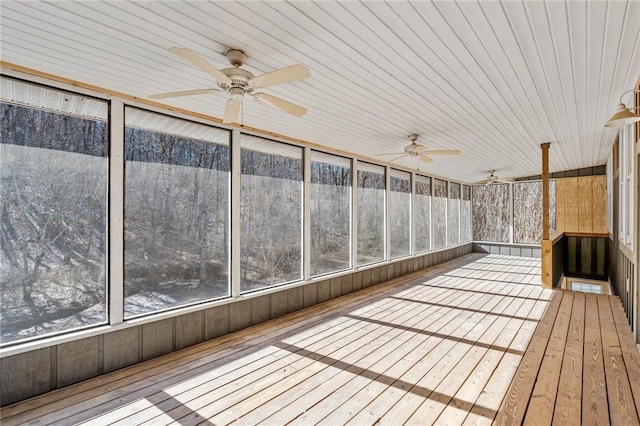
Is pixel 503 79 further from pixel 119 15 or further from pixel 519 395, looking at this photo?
pixel 119 15

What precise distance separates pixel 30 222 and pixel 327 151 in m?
3.93

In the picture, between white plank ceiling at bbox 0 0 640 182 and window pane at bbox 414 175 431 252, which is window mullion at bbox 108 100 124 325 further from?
window pane at bbox 414 175 431 252

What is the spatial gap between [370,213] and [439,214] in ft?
11.5

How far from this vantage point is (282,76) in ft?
7.04

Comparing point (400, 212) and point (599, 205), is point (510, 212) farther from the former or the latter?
point (400, 212)

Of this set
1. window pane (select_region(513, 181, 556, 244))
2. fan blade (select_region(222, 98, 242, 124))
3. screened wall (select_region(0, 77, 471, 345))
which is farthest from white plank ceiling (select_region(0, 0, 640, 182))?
window pane (select_region(513, 181, 556, 244))

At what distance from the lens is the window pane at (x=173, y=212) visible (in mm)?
3176

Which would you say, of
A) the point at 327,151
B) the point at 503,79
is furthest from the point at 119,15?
the point at 327,151

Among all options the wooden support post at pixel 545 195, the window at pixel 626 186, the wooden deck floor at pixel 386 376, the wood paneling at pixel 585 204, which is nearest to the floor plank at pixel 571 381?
the wooden deck floor at pixel 386 376

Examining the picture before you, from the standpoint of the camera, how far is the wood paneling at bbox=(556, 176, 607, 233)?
8.38 metres

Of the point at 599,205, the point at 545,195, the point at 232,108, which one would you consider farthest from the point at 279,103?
the point at 599,205

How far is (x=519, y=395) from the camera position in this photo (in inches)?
99.1

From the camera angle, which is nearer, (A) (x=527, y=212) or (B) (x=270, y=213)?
(B) (x=270, y=213)

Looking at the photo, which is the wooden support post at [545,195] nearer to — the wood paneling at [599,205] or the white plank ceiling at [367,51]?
the white plank ceiling at [367,51]
